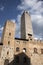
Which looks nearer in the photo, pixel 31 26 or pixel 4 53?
pixel 4 53

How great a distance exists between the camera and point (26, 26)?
63281 mm

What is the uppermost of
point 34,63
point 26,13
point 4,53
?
point 26,13

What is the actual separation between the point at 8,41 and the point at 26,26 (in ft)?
63.4

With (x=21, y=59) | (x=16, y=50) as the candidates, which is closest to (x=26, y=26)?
Result: (x=16, y=50)

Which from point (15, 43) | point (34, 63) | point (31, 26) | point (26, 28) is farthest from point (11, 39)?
point (31, 26)

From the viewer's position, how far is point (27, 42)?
50.1 meters

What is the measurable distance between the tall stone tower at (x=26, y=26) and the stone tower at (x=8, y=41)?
500 inches

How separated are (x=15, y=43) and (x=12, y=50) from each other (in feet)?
10.9

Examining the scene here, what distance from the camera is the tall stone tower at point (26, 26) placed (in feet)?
202

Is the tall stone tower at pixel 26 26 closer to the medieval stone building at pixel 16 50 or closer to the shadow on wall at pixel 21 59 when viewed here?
the medieval stone building at pixel 16 50

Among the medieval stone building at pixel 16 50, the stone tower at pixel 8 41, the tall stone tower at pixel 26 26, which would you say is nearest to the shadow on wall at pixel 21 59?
the medieval stone building at pixel 16 50

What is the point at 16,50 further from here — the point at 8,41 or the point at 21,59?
the point at 8,41

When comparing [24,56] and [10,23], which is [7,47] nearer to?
[24,56]

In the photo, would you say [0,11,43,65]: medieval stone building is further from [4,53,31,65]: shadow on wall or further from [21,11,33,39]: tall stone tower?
[21,11,33,39]: tall stone tower
